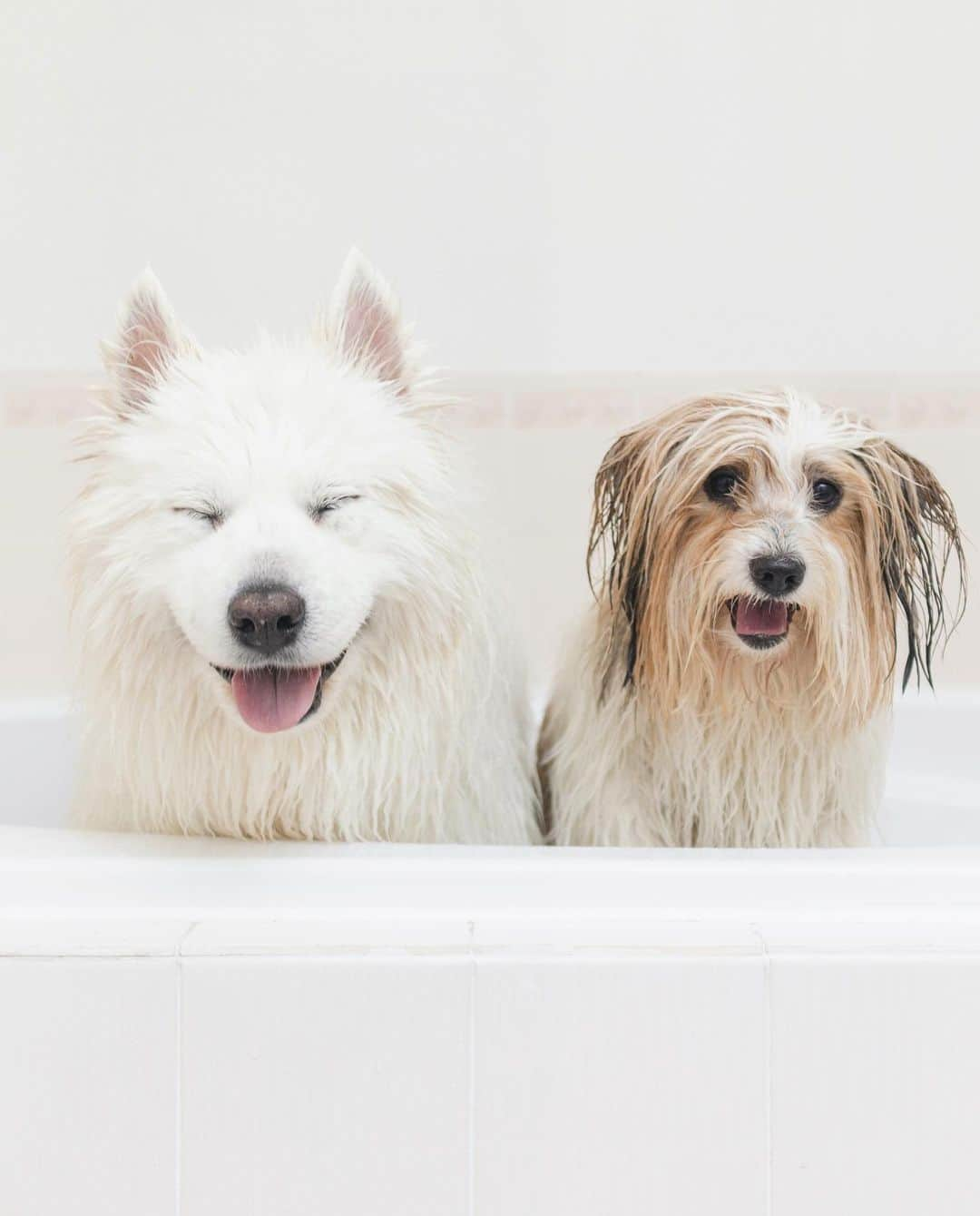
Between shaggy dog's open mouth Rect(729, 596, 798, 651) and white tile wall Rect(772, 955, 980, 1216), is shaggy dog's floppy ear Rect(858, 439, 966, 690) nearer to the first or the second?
shaggy dog's open mouth Rect(729, 596, 798, 651)

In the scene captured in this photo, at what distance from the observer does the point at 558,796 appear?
4.42 feet

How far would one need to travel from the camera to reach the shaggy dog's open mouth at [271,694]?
1.08m

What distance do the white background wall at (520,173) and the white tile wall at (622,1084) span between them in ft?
5.44

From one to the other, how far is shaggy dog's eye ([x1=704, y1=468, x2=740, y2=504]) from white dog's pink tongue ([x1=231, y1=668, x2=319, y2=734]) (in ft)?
1.56

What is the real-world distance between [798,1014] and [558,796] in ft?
1.63

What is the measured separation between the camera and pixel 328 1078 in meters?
0.90

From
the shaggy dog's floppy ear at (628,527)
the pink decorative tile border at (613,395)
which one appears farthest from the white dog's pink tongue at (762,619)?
the pink decorative tile border at (613,395)

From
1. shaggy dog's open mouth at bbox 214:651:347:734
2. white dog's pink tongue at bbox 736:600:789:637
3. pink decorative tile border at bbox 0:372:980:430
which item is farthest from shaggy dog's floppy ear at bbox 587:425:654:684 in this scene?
pink decorative tile border at bbox 0:372:980:430

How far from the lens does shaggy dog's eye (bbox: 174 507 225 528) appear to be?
1073mm

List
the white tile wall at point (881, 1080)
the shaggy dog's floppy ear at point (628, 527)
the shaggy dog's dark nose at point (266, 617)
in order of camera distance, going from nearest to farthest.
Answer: the white tile wall at point (881, 1080)
the shaggy dog's dark nose at point (266, 617)
the shaggy dog's floppy ear at point (628, 527)

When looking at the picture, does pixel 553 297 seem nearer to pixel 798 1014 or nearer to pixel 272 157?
pixel 272 157

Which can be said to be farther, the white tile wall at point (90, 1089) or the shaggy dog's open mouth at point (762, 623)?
the shaggy dog's open mouth at point (762, 623)

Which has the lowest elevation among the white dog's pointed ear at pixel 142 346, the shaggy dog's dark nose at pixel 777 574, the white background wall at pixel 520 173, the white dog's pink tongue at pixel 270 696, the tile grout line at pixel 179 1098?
the tile grout line at pixel 179 1098

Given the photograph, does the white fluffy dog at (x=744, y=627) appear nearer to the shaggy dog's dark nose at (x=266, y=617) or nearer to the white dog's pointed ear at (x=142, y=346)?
the shaggy dog's dark nose at (x=266, y=617)
